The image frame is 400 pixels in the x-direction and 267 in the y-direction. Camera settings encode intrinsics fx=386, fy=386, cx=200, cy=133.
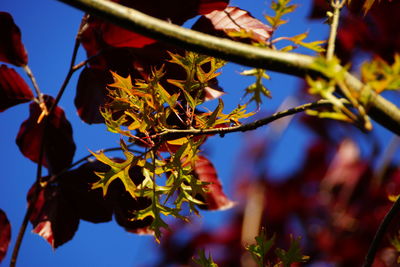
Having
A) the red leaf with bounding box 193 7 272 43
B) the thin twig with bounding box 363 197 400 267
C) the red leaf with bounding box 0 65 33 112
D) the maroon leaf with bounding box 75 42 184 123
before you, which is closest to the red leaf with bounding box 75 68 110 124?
the maroon leaf with bounding box 75 42 184 123

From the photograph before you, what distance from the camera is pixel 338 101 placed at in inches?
13.0

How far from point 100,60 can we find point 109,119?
31 cm

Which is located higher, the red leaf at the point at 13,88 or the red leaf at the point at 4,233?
the red leaf at the point at 13,88

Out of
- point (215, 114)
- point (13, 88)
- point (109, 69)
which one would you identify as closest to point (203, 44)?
point (215, 114)

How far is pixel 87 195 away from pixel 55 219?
3.8 inches

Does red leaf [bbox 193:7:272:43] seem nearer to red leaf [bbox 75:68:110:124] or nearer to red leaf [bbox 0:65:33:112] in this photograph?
red leaf [bbox 75:68:110:124]

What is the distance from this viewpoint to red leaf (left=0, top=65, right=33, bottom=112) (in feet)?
2.69

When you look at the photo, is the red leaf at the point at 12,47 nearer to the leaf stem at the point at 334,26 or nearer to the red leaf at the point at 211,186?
the red leaf at the point at 211,186

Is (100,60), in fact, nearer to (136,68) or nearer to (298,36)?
(136,68)

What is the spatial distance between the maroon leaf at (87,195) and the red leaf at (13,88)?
0.66 feet

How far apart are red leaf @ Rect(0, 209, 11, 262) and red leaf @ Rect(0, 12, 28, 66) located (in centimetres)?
33

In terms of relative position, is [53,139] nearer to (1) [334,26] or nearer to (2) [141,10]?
(2) [141,10]

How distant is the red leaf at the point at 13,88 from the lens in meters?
0.82

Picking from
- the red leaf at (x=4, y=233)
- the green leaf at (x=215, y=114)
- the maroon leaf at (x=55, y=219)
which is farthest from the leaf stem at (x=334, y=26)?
the red leaf at (x=4, y=233)
